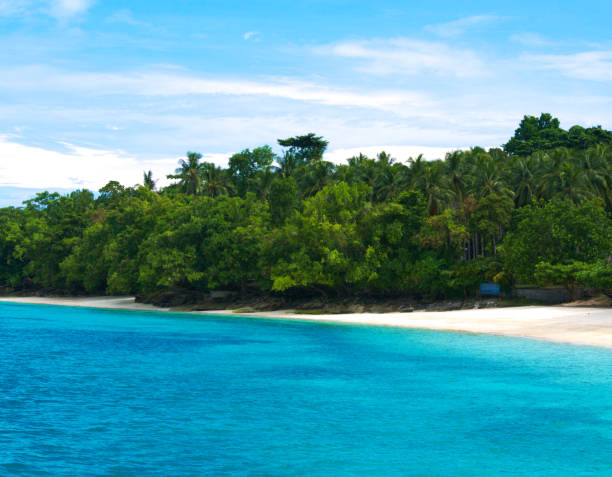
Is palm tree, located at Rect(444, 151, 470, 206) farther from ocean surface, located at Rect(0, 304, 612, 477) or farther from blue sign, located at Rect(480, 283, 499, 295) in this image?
ocean surface, located at Rect(0, 304, 612, 477)

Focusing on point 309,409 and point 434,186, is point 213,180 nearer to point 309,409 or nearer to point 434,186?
point 434,186

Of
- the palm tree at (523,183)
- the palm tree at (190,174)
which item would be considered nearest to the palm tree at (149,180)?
the palm tree at (190,174)

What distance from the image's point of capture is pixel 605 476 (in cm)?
1184

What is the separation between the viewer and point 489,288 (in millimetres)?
51719

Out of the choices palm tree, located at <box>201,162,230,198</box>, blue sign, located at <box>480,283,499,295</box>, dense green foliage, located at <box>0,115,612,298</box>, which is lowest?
blue sign, located at <box>480,283,499,295</box>

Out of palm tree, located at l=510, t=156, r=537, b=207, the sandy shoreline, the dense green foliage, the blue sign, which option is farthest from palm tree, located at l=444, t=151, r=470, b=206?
the sandy shoreline

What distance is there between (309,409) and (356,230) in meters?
40.2

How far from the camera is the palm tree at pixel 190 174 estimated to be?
85.1m

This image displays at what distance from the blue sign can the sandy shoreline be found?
6.27 metres

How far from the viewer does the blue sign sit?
5144 cm

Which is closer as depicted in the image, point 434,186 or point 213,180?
point 434,186

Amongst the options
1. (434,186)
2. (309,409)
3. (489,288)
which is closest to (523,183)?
(434,186)

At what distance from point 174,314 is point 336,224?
58.7ft

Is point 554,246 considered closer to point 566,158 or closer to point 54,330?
point 566,158
